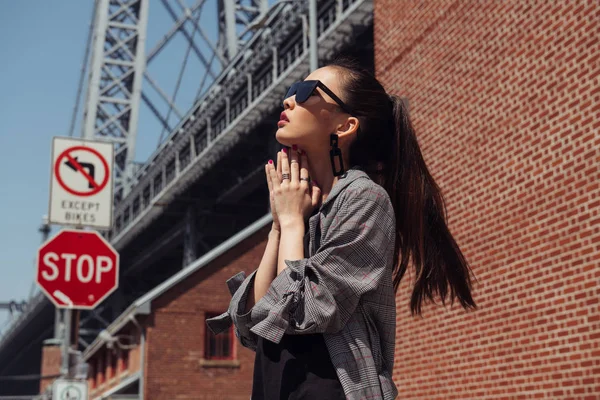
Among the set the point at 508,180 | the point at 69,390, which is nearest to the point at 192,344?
the point at 69,390

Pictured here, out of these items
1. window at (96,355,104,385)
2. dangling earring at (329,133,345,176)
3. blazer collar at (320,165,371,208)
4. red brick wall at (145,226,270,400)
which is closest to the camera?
blazer collar at (320,165,371,208)

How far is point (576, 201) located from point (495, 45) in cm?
242

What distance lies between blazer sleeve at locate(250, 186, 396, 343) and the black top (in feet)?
0.23

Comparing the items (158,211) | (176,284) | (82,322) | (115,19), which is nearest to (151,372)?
(176,284)

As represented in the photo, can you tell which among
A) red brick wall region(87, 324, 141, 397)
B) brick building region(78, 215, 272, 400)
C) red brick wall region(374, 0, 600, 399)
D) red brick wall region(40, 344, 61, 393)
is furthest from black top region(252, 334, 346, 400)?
red brick wall region(40, 344, 61, 393)

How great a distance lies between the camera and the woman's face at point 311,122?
8.36ft

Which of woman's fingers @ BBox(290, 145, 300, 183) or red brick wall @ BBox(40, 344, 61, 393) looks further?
red brick wall @ BBox(40, 344, 61, 393)

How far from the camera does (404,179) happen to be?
2.65m

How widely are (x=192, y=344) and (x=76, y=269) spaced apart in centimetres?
1463

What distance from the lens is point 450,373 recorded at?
10.2 meters

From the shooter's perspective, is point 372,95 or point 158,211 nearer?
point 372,95

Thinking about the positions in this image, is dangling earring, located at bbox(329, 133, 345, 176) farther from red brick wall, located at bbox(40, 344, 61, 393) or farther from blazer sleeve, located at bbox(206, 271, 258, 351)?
red brick wall, located at bbox(40, 344, 61, 393)

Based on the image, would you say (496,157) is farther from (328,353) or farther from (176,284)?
(176,284)

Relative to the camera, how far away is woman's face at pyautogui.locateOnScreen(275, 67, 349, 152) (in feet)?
8.36
